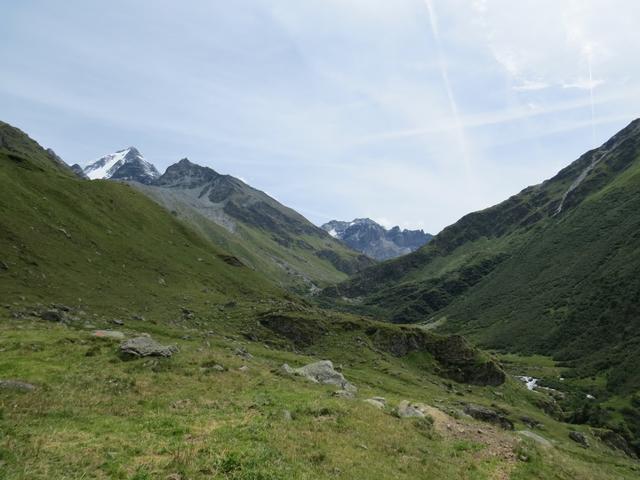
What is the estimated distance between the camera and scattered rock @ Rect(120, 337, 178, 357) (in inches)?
1235

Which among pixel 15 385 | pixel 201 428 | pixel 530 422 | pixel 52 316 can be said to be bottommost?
pixel 530 422

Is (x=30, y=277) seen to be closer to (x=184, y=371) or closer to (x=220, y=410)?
(x=184, y=371)

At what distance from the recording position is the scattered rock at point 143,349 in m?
31.4

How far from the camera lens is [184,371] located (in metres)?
30.3

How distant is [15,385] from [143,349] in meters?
9.51

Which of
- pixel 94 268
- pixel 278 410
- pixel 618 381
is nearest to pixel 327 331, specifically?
pixel 94 268

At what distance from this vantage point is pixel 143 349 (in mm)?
Result: 31875

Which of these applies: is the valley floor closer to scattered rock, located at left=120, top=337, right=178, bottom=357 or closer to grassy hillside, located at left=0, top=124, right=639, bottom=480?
grassy hillside, located at left=0, top=124, right=639, bottom=480

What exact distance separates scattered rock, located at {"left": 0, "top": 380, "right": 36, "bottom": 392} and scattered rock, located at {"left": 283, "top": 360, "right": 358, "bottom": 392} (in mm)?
20307

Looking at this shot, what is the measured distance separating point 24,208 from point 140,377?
6229 cm

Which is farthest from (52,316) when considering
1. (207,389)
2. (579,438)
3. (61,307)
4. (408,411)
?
(579,438)

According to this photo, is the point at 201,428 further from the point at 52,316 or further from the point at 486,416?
the point at 486,416

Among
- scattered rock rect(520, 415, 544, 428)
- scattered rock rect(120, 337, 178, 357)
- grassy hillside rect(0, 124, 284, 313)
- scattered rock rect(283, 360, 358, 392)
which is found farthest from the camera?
scattered rock rect(520, 415, 544, 428)

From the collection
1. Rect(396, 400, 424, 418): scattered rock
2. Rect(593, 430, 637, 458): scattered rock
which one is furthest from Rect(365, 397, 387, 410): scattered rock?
Rect(593, 430, 637, 458): scattered rock
